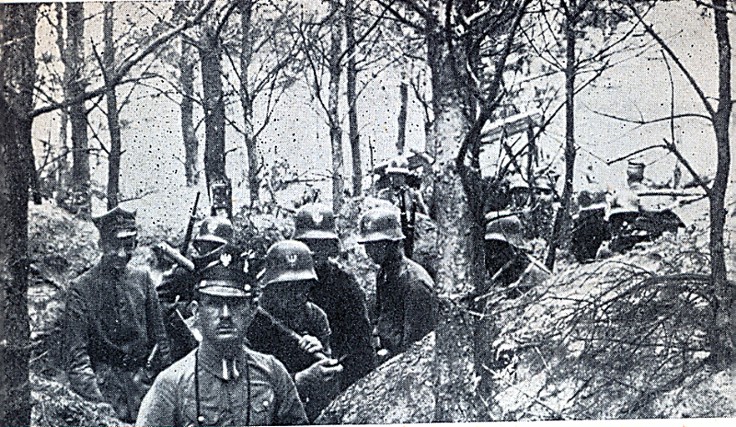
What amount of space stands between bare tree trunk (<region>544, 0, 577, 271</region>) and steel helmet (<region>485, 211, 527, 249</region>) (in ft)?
0.53

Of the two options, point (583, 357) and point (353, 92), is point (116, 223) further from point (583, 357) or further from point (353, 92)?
point (583, 357)

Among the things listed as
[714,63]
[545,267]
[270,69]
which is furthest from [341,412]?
[714,63]

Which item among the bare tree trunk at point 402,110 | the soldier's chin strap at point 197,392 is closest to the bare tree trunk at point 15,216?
the soldier's chin strap at point 197,392

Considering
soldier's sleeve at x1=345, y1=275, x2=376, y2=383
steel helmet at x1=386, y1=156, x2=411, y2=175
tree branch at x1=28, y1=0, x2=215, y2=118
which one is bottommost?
soldier's sleeve at x1=345, y1=275, x2=376, y2=383

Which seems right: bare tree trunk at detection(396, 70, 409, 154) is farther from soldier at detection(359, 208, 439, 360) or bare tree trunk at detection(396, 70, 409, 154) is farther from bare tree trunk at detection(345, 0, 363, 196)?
soldier at detection(359, 208, 439, 360)

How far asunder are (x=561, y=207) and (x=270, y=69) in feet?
5.30

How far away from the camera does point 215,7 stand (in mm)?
6160

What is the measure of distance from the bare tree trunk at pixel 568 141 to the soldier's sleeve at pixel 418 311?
610 mm

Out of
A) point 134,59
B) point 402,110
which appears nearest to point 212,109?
point 134,59

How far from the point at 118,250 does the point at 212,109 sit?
844mm

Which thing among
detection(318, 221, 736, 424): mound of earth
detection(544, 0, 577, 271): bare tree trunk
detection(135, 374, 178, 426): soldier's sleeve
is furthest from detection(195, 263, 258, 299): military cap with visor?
detection(544, 0, 577, 271): bare tree trunk

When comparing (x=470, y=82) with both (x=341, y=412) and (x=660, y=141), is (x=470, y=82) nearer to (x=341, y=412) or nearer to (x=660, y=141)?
(x=660, y=141)

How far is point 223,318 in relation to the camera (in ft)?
19.8

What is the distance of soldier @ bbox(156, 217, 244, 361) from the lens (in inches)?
240
